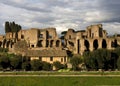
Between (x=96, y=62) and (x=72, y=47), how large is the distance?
27.3 metres

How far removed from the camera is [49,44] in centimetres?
9594

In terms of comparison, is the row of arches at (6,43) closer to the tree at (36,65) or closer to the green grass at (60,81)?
the tree at (36,65)

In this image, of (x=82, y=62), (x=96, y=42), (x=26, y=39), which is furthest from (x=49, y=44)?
(x=82, y=62)

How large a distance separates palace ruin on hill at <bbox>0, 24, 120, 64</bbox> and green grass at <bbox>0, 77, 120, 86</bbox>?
38892mm

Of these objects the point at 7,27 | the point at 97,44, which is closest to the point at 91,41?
the point at 97,44

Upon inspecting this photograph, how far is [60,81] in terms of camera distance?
36.1 meters

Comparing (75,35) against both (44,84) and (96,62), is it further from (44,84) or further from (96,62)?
(44,84)

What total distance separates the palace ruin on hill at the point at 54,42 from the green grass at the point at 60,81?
38.9 meters

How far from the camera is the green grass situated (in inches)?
1380

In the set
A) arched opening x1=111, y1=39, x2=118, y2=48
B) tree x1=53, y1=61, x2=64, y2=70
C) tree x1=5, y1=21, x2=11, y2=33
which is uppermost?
tree x1=5, y1=21, x2=11, y2=33

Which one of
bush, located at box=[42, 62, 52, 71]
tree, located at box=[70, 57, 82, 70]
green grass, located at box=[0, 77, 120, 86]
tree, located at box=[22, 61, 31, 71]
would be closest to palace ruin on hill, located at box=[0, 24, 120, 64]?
bush, located at box=[42, 62, 52, 71]

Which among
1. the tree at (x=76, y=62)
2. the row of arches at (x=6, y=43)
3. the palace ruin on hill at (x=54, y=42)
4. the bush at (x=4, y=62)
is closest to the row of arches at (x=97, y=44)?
the palace ruin on hill at (x=54, y=42)

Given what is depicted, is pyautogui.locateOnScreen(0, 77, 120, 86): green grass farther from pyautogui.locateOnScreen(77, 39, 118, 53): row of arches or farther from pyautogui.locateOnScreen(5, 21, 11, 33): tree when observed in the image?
pyautogui.locateOnScreen(5, 21, 11, 33): tree

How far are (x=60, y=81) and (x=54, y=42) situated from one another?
5959 centimetres
